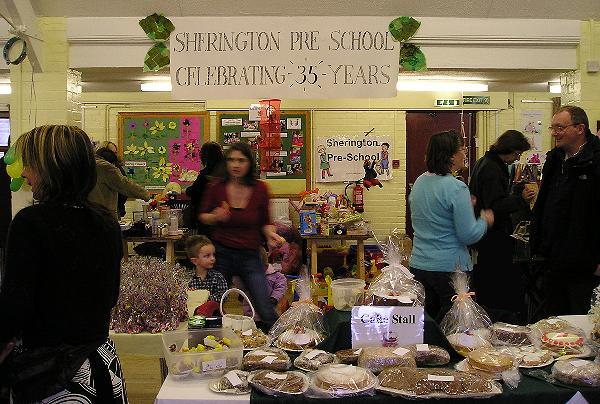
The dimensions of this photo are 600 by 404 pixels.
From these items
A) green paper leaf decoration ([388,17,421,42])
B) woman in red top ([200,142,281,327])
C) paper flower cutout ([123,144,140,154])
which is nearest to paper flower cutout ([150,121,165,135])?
paper flower cutout ([123,144,140,154])

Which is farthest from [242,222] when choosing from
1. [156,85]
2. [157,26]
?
[156,85]

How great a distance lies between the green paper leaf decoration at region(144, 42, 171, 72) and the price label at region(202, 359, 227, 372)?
3122mm

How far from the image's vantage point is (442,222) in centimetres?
324

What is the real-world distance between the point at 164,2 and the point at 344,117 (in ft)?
13.4

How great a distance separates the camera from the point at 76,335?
1796 millimetres

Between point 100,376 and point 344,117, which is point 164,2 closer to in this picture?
point 100,376

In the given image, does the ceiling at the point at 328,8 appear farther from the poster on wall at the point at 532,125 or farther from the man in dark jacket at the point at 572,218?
the poster on wall at the point at 532,125

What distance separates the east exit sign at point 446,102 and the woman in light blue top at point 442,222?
5398 mm

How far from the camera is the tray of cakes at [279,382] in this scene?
210cm

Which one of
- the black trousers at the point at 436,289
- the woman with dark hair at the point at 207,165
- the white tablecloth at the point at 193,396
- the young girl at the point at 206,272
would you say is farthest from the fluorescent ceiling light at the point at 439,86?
the white tablecloth at the point at 193,396

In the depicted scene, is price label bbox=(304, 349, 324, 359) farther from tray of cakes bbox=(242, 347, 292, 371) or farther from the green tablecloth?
the green tablecloth

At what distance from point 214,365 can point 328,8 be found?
333 centimetres

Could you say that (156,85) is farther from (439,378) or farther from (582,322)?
(439,378)

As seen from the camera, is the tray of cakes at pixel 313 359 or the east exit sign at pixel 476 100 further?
the east exit sign at pixel 476 100
